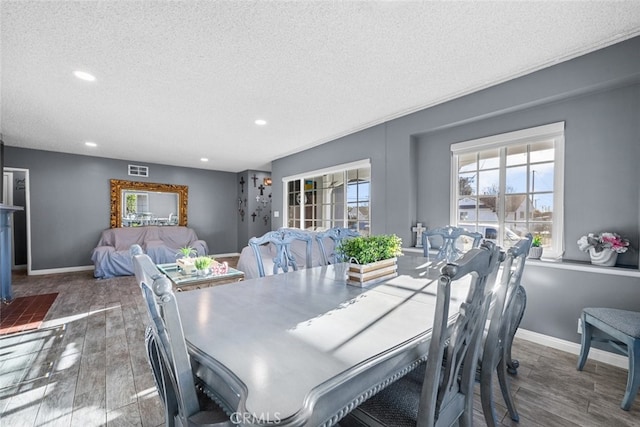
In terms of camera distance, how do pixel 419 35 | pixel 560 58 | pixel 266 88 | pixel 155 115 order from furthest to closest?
pixel 155 115 → pixel 266 88 → pixel 560 58 → pixel 419 35

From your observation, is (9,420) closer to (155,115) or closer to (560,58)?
(155,115)

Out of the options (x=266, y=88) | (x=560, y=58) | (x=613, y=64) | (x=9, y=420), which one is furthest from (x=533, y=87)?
(x=9, y=420)

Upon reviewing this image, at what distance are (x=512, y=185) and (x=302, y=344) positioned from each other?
3.01m

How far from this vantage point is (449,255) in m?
2.60

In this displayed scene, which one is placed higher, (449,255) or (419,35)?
(419,35)

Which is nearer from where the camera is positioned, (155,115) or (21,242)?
(155,115)

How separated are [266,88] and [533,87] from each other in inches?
101

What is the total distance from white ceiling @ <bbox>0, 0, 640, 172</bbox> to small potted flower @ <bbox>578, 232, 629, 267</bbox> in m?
1.53

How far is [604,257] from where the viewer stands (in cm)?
219

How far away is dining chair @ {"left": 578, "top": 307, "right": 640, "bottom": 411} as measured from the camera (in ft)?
5.49

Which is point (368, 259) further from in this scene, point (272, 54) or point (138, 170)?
point (138, 170)

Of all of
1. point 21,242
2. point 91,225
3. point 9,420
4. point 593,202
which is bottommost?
point 9,420

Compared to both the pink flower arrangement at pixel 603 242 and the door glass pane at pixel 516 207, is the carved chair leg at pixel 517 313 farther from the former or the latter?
the door glass pane at pixel 516 207

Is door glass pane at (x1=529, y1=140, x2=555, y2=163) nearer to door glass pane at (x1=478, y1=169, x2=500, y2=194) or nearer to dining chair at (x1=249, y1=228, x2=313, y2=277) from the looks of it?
door glass pane at (x1=478, y1=169, x2=500, y2=194)
